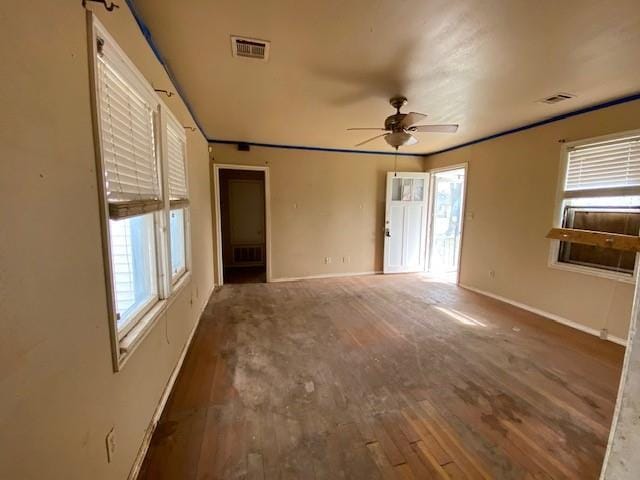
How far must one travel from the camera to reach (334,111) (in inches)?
124

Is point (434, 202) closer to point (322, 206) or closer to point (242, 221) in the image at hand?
point (322, 206)

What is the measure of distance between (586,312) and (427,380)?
2.31 metres

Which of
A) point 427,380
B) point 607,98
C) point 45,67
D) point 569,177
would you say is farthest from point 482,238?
point 45,67

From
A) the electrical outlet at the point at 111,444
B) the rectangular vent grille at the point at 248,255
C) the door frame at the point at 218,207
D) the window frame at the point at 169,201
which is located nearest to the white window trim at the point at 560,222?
the door frame at the point at 218,207

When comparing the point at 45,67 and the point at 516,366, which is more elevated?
the point at 45,67

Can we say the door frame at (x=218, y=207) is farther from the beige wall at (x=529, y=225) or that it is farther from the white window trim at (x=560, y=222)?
the white window trim at (x=560, y=222)

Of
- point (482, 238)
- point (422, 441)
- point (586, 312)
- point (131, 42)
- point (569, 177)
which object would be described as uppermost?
point (131, 42)

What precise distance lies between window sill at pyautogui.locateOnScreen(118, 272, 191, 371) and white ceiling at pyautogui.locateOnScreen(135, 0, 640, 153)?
177 centimetres

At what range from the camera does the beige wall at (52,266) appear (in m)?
0.70

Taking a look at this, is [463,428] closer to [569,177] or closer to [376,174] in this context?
[569,177]

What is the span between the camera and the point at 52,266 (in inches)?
34.1

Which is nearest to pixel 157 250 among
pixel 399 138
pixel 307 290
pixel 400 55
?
pixel 400 55

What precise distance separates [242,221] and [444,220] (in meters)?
4.40

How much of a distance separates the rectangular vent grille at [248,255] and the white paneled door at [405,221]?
2.78 meters
